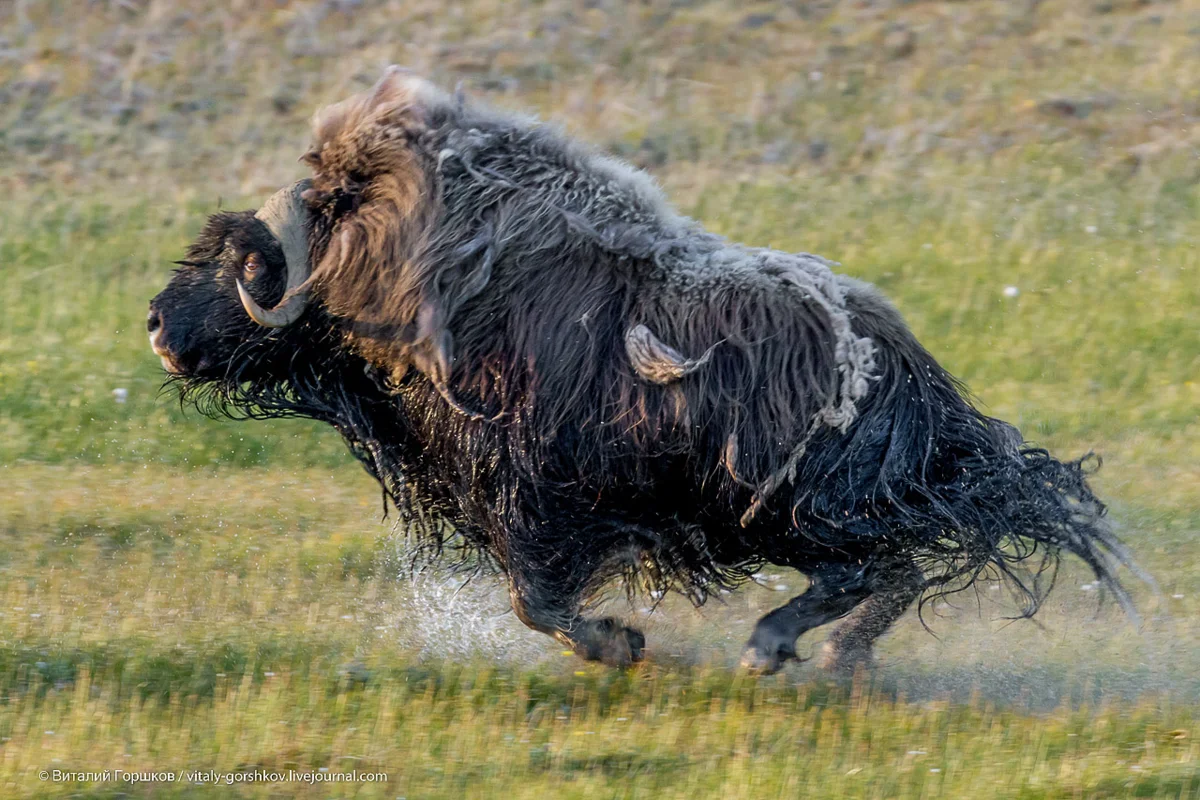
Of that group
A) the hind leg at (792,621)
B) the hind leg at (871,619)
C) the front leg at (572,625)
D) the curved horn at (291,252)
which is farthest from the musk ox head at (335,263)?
the hind leg at (871,619)

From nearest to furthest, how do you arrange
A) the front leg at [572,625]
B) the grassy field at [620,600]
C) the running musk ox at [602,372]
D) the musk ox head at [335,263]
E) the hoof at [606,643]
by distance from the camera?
1. the grassy field at [620,600]
2. the running musk ox at [602,372]
3. the musk ox head at [335,263]
4. the front leg at [572,625]
5. the hoof at [606,643]

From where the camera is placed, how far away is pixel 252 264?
184 inches

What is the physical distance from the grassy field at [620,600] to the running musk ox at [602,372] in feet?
1.44

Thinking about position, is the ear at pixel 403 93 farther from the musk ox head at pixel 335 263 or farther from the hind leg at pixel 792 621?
the hind leg at pixel 792 621

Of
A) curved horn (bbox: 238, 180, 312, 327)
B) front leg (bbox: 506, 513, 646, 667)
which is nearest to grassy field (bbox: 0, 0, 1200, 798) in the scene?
front leg (bbox: 506, 513, 646, 667)

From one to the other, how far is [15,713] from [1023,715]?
2904 mm

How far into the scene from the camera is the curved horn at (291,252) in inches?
182

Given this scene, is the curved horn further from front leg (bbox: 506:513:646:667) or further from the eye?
front leg (bbox: 506:513:646:667)

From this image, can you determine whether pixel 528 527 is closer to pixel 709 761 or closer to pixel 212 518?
pixel 709 761

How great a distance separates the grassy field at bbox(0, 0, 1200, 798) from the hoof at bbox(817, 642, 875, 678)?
0.07 m

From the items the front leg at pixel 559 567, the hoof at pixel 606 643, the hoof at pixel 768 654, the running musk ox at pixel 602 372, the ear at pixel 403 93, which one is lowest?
the hoof at pixel 606 643

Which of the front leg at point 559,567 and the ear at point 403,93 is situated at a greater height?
the ear at point 403,93

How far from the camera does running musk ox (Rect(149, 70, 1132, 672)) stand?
4355 millimetres

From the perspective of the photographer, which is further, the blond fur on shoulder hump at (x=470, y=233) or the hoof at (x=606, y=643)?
the hoof at (x=606, y=643)
